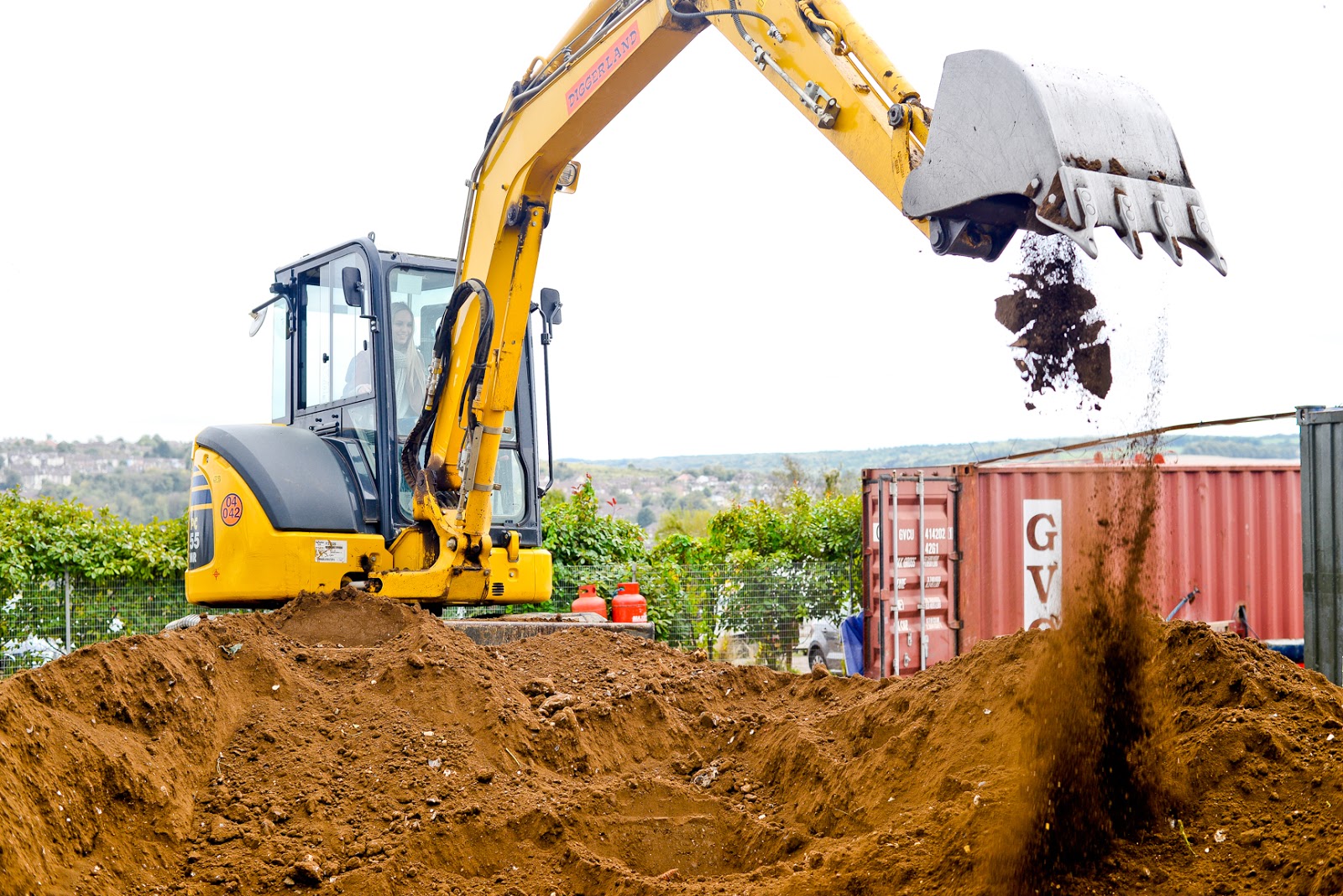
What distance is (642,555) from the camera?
44.3 ft

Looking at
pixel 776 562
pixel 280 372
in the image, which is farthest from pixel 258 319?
pixel 776 562

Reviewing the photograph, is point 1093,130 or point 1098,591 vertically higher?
point 1093,130

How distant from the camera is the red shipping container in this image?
9984mm

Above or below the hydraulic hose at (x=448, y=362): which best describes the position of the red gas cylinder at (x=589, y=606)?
below

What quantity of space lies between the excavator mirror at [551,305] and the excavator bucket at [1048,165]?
3.43m

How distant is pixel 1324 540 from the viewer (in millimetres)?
6602

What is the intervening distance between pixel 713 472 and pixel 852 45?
149ft

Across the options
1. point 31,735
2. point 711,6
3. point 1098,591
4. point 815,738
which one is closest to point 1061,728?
point 1098,591

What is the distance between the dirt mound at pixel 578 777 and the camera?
121 inches

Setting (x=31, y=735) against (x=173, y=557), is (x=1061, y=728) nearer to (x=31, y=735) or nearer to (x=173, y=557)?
(x=31, y=735)

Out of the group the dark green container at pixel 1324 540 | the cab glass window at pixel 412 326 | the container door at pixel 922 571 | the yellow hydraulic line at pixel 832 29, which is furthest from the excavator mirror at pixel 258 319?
the dark green container at pixel 1324 540

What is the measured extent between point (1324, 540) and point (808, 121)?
4331mm

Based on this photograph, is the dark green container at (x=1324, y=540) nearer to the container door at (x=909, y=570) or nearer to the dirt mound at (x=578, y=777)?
the dirt mound at (x=578, y=777)

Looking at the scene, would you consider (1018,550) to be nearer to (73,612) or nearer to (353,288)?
(353,288)
